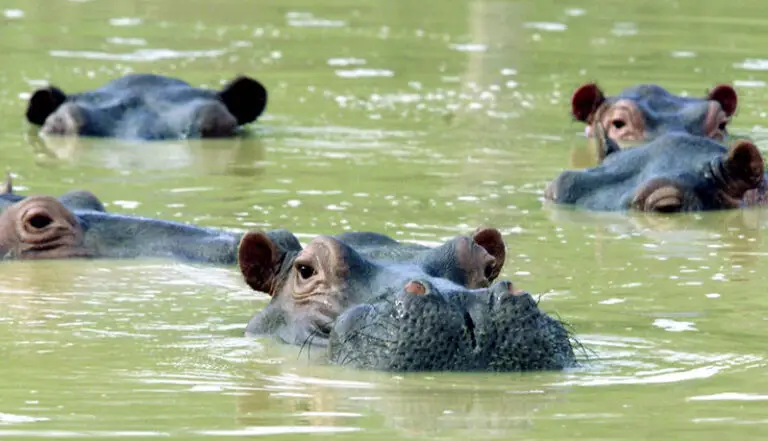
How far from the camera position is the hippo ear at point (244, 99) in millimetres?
16250

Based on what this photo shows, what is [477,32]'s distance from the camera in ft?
75.7

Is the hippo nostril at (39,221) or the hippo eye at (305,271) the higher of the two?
the hippo eye at (305,271)

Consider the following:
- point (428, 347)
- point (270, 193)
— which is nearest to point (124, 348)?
point (428, 347)

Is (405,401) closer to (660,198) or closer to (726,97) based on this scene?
(660,198)

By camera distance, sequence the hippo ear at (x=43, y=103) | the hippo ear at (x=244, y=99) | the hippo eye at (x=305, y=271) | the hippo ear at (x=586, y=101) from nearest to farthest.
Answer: the hippo eye at (x=305, y=271)
the hippo ear at (x=586, y=101)
the hippo ear at (x=43, y=103)
the hippo ear at (x=244, y=99)

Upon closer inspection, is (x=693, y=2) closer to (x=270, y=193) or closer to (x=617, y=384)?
(x=270, y=193)

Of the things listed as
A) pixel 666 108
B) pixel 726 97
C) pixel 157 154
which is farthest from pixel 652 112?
pixel 157 154

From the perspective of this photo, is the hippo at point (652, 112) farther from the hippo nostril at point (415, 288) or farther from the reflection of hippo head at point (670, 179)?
the hippo nostril at point (415, 288)

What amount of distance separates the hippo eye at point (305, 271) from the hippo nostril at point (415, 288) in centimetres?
81

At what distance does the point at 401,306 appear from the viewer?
6961mm

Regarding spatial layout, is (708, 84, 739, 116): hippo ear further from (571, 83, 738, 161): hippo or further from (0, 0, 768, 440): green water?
(0, 0, 768, 440): green water

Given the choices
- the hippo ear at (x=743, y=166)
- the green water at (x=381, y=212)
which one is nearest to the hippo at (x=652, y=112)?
the green water at (x=381, y=212)

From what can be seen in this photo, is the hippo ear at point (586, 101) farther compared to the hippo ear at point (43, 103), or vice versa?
the hippo ear at point (43, 103)

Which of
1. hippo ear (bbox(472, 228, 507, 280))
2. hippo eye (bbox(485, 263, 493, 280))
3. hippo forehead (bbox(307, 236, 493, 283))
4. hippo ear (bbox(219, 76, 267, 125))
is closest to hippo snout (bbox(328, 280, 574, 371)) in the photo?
hippo forehead (bbox(307, 236, 493, 283))
